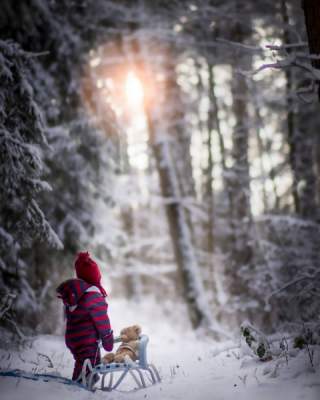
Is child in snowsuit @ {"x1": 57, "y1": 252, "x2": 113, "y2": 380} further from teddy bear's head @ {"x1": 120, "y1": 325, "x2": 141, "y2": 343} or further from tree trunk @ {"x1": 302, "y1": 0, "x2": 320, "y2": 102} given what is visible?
tree trunk @ {"x1": 302, "y1": 0, "x2": 320, "y2": 102}

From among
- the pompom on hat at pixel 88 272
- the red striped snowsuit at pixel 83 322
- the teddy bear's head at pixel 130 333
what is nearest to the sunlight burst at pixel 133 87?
the pompom on hat at pixel 88 272

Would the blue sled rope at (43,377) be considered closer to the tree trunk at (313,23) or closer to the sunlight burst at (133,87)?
the tree trunk at (313,23)

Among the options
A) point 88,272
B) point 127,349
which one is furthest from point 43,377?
point 88,272

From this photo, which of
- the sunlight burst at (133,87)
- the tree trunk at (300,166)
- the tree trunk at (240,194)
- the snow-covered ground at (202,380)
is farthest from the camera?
the sunlight burst at (133,87)

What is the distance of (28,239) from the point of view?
6293 mm

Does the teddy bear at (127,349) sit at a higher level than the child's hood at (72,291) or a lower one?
lower

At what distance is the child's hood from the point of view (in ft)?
15.4

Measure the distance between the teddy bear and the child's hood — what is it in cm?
Result: 89

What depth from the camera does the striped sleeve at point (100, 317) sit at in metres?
4.70

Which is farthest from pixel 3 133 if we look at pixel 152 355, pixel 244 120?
pixel 244 120

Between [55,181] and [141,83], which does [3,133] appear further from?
[141,83]

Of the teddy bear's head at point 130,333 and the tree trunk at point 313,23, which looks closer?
the tree trunk at point 313,23

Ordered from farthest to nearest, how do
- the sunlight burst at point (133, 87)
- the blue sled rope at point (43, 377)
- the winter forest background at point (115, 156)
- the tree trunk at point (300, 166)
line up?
the sunlight burst at point (133, 87), the tree trunk at point (300, 166), the winter forest background at point (115, 156), the blue sled rope at point (43, 377)

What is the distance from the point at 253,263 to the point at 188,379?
213 inches
